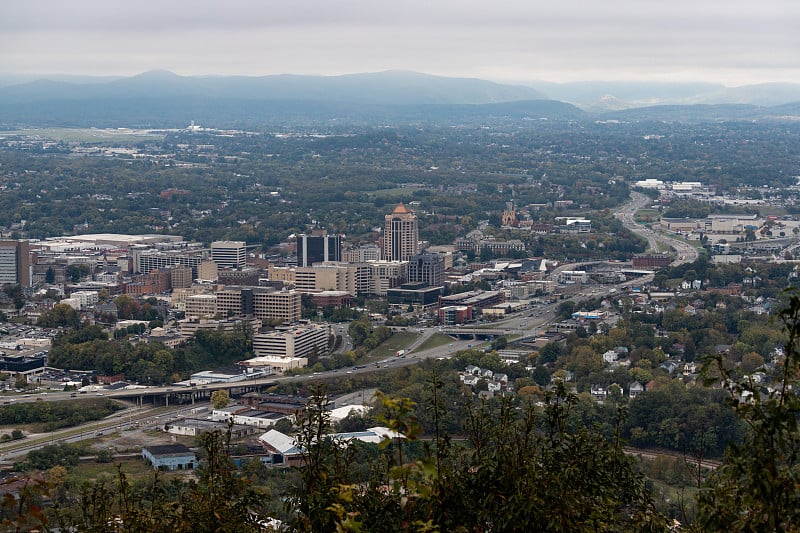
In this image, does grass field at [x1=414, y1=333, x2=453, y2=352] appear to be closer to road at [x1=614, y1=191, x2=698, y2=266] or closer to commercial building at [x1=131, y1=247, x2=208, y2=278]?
commercial building at [x1=131, y1=247, x2=208, y2=278]

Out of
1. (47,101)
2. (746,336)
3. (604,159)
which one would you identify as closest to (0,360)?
(746,336)

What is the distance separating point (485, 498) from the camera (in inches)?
201

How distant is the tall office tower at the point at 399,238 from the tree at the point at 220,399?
1549 cm

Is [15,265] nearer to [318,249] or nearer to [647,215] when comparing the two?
[318,249]

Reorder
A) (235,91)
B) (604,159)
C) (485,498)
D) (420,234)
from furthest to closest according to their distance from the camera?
1. (235,91)
2. (604,159)
3. (420,234)
4. (485,498)

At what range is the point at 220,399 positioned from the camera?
20.3 m

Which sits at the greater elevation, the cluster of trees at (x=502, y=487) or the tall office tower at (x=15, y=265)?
the cluster of trees at (x=502, y=487)

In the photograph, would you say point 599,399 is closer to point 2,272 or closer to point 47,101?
point 2,272

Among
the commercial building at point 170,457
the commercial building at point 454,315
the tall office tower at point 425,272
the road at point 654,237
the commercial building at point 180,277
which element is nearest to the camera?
the commercial building at point 170,457

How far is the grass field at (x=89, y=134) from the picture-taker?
285 ft

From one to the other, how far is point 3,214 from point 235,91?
4216 inches

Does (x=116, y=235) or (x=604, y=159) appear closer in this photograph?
(x=116, y=235)

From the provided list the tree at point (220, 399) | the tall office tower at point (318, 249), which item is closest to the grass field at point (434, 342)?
the tree at point (220, 399)

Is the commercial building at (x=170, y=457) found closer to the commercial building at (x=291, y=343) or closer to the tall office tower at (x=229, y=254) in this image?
the commercial building at (x=291, y=343)
